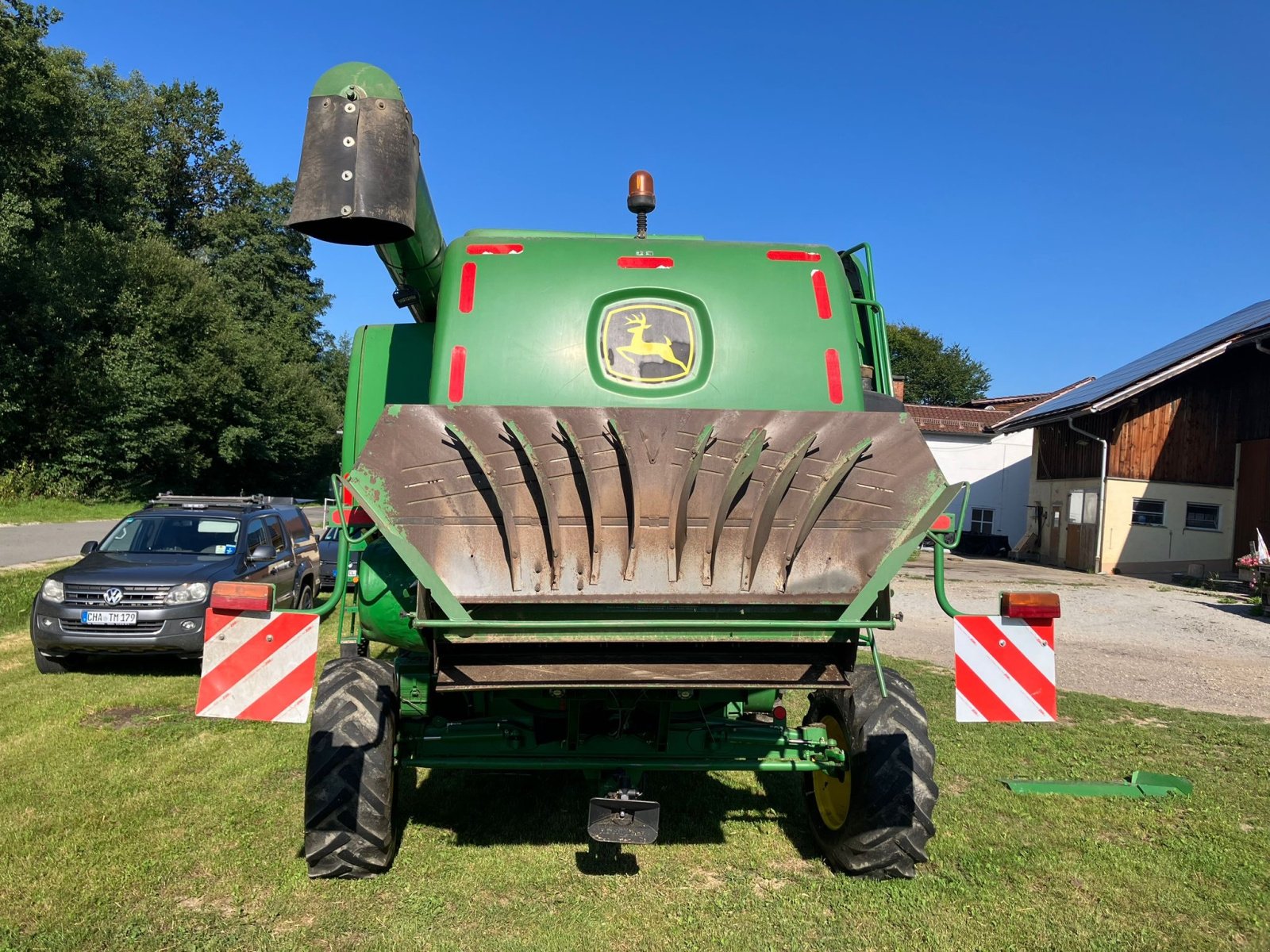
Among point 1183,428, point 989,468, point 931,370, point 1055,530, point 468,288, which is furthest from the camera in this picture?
point 931,370


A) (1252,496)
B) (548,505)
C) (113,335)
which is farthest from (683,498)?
(113,335)

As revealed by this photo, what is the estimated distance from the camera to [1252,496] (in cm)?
2473

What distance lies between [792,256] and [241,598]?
2972 millimetres

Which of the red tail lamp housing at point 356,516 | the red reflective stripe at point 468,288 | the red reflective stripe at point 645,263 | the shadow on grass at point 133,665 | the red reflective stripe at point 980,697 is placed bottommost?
the shadow on grass at point 133,665

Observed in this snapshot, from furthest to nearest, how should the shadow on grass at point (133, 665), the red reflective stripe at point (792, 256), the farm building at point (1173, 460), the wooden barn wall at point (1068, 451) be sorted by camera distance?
the wooden barn wall at point (1068, 451) → the farm building at point (1173, 460) → the shadow on grass at point (133, 665) → the red reflective stripe at point (792, 256)

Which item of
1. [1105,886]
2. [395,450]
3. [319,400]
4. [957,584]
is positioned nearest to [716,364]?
[395,450]

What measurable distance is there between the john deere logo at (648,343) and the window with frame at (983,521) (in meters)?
34.6

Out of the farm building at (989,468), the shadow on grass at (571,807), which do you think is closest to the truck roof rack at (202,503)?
the shadow on grass at (571,807)

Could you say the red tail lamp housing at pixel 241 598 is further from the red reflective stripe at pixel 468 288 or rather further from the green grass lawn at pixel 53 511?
the green grass lawn at pixel 53 511

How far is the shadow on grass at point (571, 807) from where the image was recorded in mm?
4863

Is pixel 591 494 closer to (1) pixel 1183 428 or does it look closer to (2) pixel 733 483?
(2) pixel 733 483

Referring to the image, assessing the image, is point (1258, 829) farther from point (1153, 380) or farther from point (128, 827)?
point (1153, 380)

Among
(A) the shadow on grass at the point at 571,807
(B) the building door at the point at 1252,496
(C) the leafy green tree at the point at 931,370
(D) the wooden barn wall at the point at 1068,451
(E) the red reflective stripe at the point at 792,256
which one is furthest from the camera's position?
(C) the leafy green tree at the point at 931,370

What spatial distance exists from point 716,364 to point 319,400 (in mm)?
45472
